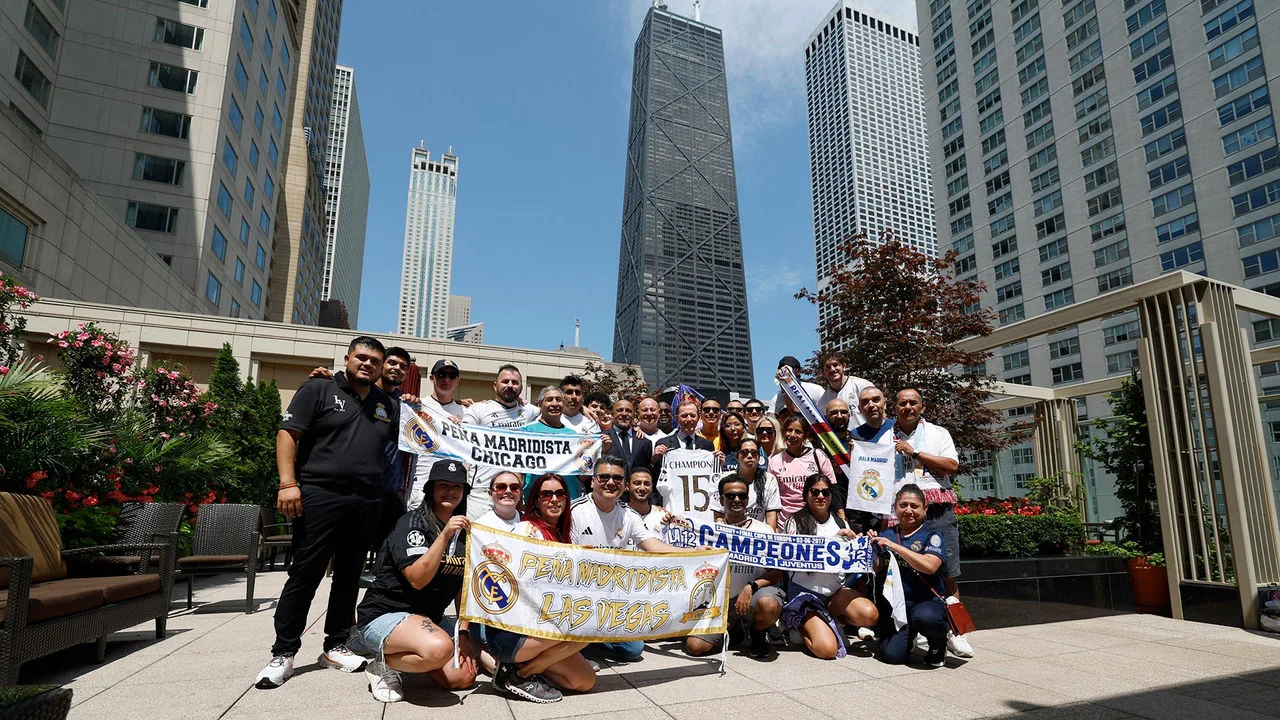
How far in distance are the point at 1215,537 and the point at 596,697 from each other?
8.00 m

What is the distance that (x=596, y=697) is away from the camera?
4.50m

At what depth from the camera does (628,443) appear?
23.3 feet

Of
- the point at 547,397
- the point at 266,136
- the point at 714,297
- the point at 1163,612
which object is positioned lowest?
the point at 1163,612

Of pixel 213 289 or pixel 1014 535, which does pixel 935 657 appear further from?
pixel 213 289

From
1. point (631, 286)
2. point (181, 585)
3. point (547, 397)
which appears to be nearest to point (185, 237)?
point (181, 585)

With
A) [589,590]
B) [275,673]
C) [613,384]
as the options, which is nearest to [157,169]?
[613,384]

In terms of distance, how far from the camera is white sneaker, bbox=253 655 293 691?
4.45 metres

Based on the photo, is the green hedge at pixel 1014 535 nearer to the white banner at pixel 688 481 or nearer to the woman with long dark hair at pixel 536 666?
the white banner at pixel 688 481

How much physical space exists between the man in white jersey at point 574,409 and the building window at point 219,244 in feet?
132

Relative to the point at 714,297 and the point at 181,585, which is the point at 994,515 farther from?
the point at 714,297

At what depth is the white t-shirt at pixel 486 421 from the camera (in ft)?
20.7

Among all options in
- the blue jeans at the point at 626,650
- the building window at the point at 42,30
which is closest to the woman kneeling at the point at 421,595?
the blue jeans at the point at 626,650

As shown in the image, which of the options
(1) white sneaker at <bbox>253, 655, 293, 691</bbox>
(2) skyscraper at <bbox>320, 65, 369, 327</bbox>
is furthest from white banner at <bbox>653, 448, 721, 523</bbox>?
(2) skyscraper at <bbox>320, 65, 369, 327</bbox>

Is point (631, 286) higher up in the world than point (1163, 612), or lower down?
higher up
